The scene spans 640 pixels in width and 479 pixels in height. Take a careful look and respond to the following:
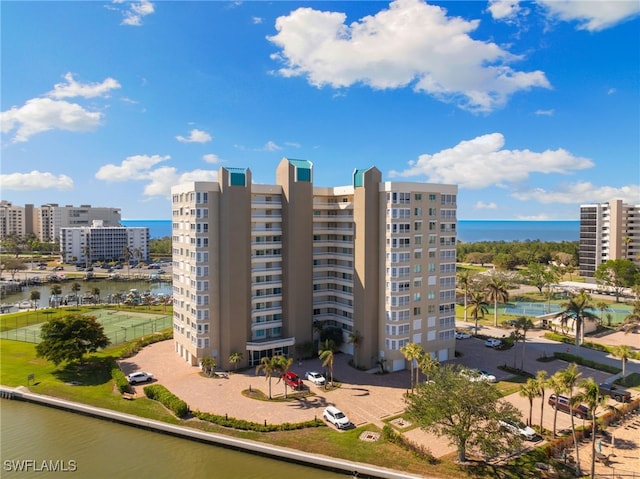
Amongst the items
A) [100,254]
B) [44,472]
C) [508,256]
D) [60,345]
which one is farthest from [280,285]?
[100,254]

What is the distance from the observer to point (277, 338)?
181ft

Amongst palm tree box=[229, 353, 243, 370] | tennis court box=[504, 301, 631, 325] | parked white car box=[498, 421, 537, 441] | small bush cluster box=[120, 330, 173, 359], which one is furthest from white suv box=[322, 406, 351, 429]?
tennis court box=[504, 301, 631, 325]

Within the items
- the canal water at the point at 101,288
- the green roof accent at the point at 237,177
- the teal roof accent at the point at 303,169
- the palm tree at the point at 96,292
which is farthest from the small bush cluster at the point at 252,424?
the canal water at the point at 101,288

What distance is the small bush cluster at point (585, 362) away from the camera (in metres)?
52.3

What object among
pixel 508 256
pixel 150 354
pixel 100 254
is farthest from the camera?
pixel 100 254

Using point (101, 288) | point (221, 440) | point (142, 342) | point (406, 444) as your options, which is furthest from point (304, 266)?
point (101, 288)

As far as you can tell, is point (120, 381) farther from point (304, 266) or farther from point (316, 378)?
point (304, 266)

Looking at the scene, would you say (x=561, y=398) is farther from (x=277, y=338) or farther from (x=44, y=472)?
(x=44, y=472)

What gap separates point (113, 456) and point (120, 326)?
4221cm

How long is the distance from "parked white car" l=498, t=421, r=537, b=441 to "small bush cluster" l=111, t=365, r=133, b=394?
3499 cm

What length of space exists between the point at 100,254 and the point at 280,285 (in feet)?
492

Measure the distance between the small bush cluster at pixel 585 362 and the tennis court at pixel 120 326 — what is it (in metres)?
59.0

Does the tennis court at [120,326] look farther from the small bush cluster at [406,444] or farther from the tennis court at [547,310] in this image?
the tennis court at [547,310]

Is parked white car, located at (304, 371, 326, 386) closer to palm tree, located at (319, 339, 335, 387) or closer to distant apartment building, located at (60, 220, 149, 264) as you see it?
palm tree, located at (319, 339, 335, 387)
